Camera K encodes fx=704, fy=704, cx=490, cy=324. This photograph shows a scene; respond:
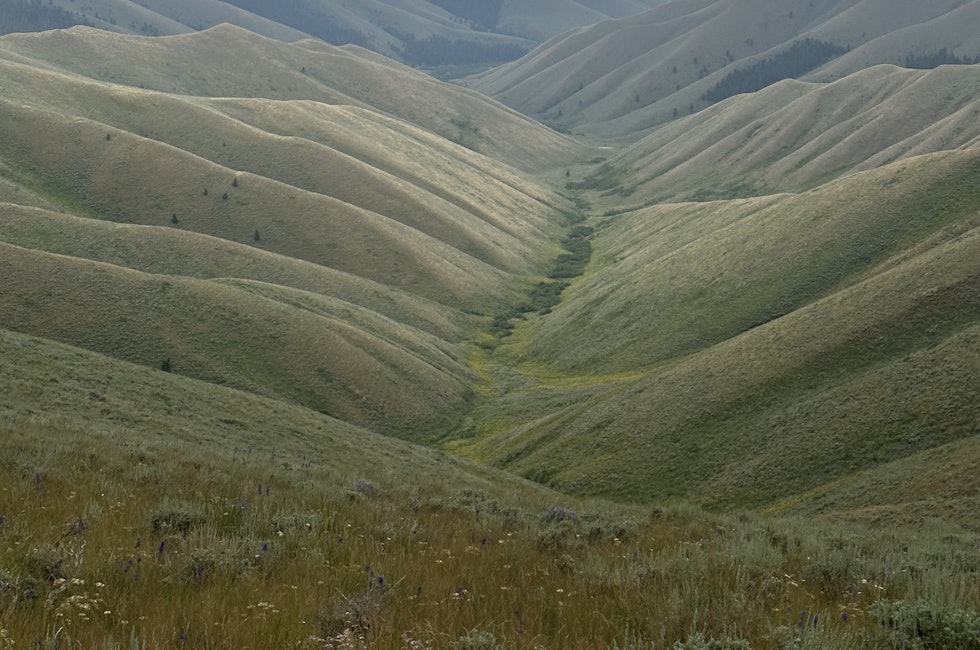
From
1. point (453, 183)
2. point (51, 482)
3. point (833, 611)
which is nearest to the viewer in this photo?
point (833, 611)

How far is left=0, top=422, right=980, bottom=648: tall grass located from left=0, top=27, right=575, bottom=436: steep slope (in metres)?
62.9

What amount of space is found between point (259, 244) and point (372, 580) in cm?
11928

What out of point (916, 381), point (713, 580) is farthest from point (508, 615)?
point (916, 381)

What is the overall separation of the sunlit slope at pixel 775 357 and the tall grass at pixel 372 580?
2919cm

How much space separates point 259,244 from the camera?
119m

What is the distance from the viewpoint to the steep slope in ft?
237

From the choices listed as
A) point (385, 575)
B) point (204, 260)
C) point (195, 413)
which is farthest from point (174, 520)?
point (204, 260)

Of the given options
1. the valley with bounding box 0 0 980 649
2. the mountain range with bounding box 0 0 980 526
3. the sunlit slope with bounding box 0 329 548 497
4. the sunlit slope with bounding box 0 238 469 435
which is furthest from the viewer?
the sunlit slope with bounding box 0 238 469 435

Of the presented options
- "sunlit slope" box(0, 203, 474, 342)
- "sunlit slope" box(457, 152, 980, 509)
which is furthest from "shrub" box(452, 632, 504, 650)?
"sunlit slope" box(0, 203, 474, 342)

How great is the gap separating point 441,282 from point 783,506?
85.9m

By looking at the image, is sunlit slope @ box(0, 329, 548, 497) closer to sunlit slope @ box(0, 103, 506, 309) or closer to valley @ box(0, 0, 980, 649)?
valley @ box(0, 0, 980, 649)

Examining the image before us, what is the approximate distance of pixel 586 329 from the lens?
9712 centimetres

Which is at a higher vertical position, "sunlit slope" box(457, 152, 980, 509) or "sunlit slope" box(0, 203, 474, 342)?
"sunlit slope" box(457, 152, 980, 509)

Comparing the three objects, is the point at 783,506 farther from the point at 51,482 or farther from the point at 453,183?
the point at 453,183
